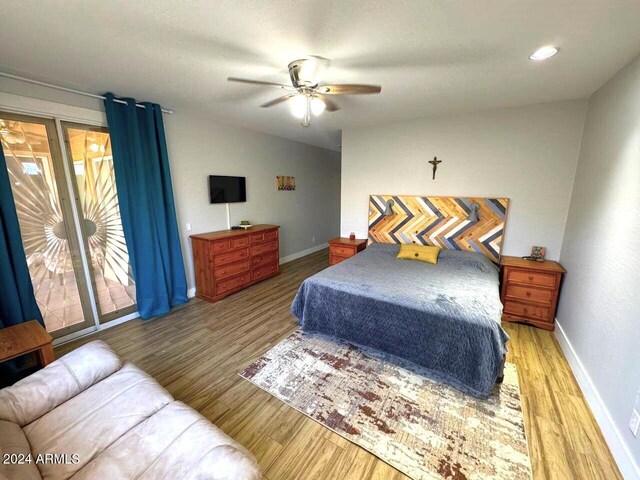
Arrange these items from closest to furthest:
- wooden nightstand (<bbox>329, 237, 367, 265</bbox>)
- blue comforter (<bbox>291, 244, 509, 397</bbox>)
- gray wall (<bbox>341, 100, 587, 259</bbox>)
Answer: blue comforter (<bbox>291, 244, 509, 397</bbox>)
gray wall (<bbox>341, 100, 587, 259</bbox>)
wooden nightstand (<bbox>329, 237, 367, 265</bbox>)

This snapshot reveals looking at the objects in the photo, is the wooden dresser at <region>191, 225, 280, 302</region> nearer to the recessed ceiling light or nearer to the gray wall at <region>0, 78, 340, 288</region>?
the gray wall at <region>0, 78, 340, 288</region>

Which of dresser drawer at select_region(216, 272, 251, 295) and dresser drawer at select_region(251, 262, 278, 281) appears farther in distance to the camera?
dresser drawer at select_region(251, 262, 278, 281)

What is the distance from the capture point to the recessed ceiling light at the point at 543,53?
1.88 m

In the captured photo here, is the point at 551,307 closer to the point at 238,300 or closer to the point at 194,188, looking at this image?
the point at 238,300

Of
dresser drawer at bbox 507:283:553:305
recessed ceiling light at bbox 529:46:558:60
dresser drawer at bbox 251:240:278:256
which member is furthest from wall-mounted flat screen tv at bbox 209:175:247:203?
dresser drawer at bbox 507:283:553:305

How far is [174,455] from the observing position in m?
1.13

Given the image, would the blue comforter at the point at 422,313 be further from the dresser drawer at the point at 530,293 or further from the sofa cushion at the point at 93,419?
the sofa cushion at the point at 93,419

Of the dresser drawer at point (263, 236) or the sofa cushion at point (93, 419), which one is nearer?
the sofa cushion at point (93, 419)

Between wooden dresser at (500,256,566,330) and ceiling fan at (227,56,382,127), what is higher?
ceiling fan at (227,56,382,127)

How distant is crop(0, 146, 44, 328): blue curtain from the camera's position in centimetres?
221

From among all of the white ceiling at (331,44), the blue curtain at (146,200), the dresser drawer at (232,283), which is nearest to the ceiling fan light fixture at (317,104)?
the white ceiling at (331,44)

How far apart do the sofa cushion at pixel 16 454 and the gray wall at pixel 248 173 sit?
271cm

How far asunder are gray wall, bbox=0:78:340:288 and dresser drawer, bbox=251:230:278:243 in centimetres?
54

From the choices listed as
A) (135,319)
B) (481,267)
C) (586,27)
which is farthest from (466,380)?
(135,319)
